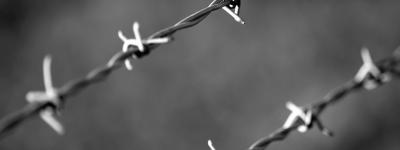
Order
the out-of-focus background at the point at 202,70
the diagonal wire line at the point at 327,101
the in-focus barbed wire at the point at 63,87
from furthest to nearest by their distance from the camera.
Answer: the out-of-focus background at the point at 202,70, the diagonal wire line at the point at 327,101, the in-focus barbed wire at the point at 63,87

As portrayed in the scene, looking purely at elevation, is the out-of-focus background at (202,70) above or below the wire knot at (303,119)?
above

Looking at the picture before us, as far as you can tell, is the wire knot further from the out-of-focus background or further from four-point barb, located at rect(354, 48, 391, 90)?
the out-of-focus background

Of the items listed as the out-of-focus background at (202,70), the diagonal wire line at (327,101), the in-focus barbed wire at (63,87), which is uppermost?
the out-of-focus background at (202,70)

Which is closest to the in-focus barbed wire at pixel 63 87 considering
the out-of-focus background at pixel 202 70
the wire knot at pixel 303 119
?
the wire knot at pixel 303 119

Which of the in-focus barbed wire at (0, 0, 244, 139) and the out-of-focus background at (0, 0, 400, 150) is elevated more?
the out-of-focus background at (0, 0, 400, 150)

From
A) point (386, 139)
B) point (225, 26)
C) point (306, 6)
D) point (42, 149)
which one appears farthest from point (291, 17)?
point (42, 149)

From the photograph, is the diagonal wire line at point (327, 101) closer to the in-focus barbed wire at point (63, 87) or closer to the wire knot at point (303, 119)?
the wire knot at point (303, 119)

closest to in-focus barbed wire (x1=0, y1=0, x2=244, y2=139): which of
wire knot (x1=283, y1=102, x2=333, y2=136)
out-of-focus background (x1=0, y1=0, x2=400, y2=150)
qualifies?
wire knot (x1=283, y1=102, x2=333, y2=136)
